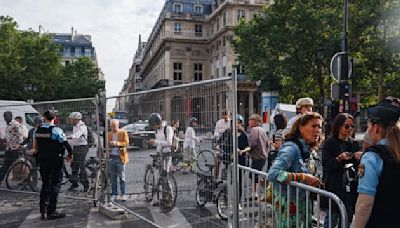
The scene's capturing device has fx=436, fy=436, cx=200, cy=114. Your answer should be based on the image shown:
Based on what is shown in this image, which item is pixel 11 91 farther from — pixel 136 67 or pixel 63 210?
pixel 136 67

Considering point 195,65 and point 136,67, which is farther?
point 136,67

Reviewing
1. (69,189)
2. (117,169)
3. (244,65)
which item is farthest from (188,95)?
(244,65)

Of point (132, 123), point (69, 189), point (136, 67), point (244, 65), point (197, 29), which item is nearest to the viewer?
point (132, 123)

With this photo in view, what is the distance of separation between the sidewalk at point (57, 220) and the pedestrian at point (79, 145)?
0.53 m

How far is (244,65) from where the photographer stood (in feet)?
111

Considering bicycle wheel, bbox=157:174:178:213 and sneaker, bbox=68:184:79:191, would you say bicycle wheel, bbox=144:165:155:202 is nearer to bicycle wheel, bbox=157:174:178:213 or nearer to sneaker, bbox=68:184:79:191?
bicycle wheel, bbox=157:174:178:213

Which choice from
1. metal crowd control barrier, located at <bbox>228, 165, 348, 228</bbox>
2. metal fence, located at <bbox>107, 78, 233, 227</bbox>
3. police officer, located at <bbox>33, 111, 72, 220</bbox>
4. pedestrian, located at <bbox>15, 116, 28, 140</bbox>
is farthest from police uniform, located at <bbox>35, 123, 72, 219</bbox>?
metal crowd control barrier, located at <bbox>228, 165, 348, 228</bbox>

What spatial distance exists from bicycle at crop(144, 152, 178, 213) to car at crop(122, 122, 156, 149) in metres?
0.30

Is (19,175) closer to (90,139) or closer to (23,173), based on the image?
(23,173)

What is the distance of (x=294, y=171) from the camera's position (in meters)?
3.43

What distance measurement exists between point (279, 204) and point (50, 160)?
449 cm

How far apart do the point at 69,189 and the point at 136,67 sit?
147m

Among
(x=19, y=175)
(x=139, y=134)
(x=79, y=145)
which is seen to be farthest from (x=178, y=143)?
(x=19, y=175)

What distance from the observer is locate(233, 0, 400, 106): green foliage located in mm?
23891
